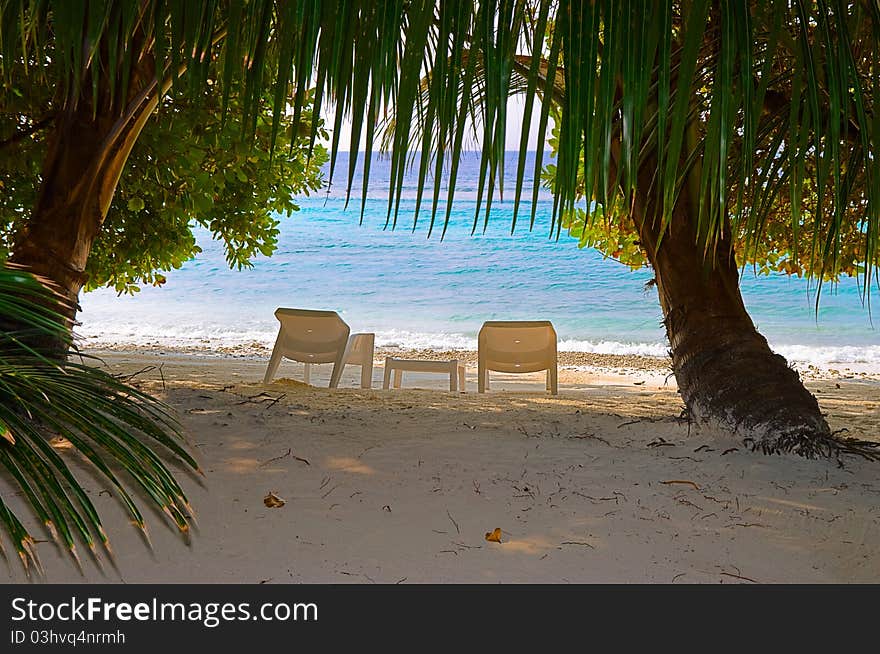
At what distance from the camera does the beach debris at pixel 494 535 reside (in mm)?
Result: 2500

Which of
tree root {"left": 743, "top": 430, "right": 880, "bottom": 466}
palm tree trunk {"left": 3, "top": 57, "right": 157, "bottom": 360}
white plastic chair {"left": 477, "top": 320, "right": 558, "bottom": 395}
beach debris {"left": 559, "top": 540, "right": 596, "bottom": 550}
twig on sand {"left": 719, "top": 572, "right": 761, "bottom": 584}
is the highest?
palm tree trunk {"left": 3, "top": 57, "right": 157, "bottom": 360}

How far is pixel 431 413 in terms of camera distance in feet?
13.1

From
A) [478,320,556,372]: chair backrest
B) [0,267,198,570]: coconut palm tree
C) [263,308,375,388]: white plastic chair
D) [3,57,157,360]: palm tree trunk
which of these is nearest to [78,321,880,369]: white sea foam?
[263,308,375,388]: white plastic chair

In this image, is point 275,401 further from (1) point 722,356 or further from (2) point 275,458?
(1) point 722,356

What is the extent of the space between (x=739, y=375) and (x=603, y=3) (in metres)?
2.63

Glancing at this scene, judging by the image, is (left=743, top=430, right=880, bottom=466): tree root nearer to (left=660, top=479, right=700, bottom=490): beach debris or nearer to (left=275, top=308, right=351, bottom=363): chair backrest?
(left=660, top=479, right=700, bottom=490): beach debris

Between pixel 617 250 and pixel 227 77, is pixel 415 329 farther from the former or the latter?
pixel 227 77

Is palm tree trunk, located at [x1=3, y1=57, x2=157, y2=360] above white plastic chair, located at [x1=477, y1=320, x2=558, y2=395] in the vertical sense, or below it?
above

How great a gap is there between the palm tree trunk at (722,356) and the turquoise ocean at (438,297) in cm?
1076

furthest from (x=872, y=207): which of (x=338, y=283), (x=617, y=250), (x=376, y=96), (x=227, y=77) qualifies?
(x=338, y=283)

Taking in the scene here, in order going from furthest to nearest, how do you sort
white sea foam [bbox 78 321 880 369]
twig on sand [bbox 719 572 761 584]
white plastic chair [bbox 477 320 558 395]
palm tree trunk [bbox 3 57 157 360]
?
white sea foam [bbox 78 321 880 369] < white plastic chair [bbox 477 320 558 395] < palm tree trunk [bbox 3 57 157 360] < twig on sand [bbox 719 572 761 584]

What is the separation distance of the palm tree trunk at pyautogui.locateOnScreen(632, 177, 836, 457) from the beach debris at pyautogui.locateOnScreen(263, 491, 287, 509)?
182cm

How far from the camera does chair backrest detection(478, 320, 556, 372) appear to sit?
21.0 feet

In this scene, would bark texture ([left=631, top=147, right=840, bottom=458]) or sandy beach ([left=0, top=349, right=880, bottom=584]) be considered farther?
bark texture ([left=631, top=147, right=840, bottom=458])
